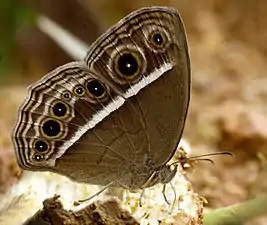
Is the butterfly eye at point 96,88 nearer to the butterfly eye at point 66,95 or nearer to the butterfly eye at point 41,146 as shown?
the butterfly eye at point 66,95

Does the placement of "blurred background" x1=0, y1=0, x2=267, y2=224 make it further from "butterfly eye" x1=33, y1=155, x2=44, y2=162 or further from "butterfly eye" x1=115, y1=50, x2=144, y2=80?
"butterfly eye" x1=115, y1=50, x2=144, y2=80

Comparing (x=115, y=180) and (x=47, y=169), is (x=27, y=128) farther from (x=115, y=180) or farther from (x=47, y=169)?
(x=115, y=180)

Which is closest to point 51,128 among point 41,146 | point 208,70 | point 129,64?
point 41,146

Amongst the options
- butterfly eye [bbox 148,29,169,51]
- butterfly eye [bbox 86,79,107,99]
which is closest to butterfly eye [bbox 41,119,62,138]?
butterfly eye [bbox 86,79,107,99]

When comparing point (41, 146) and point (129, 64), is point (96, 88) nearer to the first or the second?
point (129, 64)

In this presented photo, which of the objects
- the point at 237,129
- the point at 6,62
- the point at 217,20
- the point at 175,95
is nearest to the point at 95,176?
the point at 175,95
